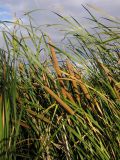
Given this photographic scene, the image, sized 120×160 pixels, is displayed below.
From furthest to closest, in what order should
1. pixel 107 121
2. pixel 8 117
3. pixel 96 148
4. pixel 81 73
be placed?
pixel 81 73 → pixel 107 121 → pixel 96 148 → pixel 8 117

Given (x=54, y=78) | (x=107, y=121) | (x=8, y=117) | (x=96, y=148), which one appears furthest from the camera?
(x=54, y=78)

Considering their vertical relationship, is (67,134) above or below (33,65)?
below

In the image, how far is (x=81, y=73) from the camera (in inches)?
91.7

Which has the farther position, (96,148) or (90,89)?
(90,89)

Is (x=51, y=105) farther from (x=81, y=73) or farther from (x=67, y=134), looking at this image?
(x=81, y=73)

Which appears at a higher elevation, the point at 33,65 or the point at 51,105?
the point at 33,65

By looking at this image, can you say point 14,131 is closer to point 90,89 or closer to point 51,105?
point 51,105

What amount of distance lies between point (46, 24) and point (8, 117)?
824mm

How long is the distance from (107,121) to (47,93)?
1.18ft

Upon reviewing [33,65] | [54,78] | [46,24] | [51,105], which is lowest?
[51,105]

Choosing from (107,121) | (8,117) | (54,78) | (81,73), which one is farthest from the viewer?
(81,73)

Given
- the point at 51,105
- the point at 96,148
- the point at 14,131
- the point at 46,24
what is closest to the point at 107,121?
the point at 96,148

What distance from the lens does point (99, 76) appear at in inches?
85.5

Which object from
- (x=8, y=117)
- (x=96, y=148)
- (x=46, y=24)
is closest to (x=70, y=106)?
(x=96, y=148)
